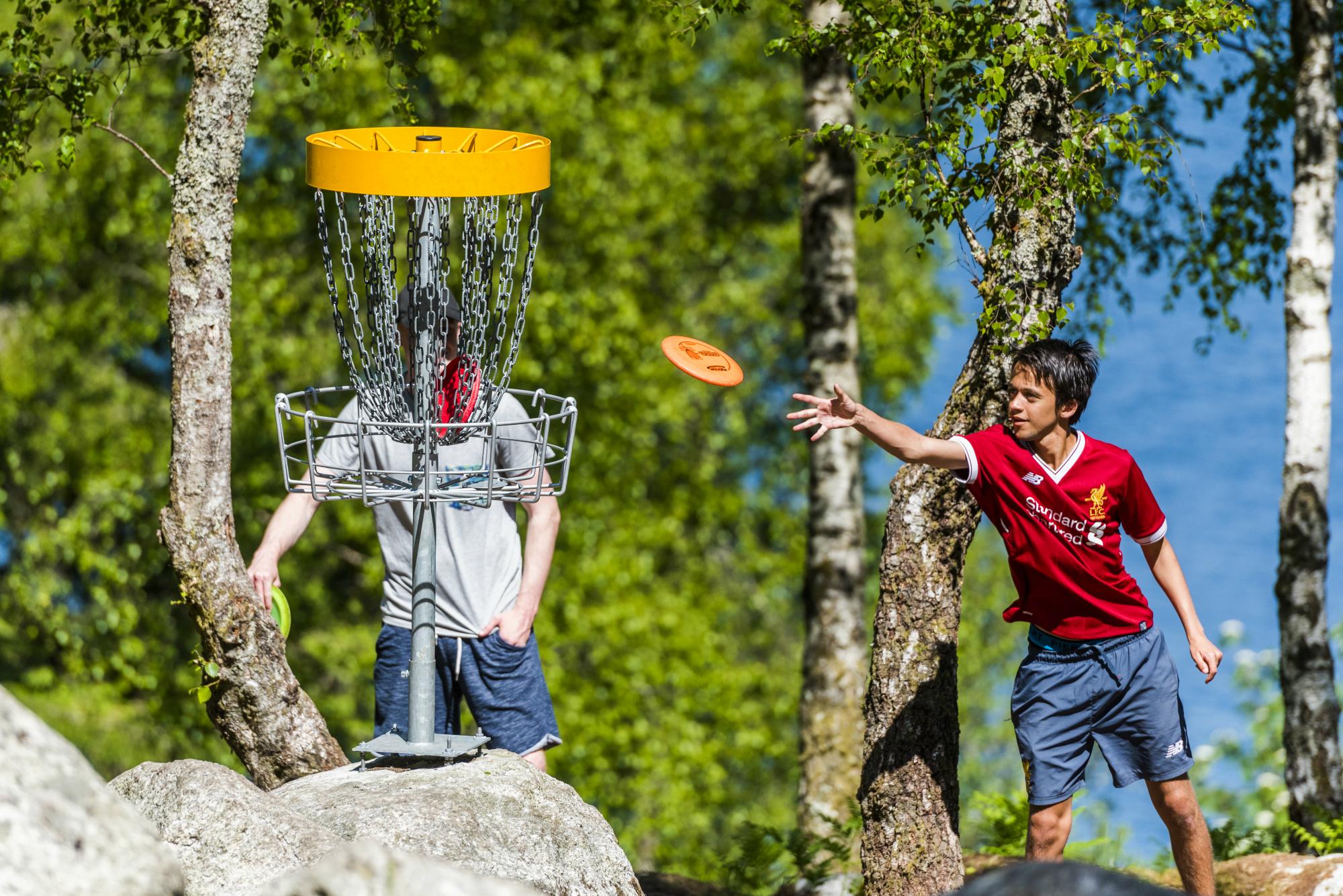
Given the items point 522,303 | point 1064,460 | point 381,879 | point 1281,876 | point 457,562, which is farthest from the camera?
point 1281,876

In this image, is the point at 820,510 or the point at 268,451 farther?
the point at 268,451

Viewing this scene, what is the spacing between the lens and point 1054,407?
14.5ft

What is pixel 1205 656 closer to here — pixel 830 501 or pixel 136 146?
pixel 136 146

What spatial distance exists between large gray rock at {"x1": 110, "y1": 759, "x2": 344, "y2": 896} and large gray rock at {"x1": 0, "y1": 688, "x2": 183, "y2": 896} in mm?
727

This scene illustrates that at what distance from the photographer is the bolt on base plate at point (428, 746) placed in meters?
4.46

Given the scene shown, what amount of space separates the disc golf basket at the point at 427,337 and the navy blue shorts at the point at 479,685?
17.4 inches

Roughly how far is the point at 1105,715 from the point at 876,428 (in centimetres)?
120

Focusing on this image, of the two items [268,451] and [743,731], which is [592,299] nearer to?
[268,451]

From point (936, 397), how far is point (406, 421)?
27840mm

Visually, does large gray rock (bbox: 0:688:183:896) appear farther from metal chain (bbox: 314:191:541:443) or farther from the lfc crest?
the lfc crest

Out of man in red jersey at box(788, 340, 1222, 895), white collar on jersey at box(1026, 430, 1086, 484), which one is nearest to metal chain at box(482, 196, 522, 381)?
man in red jersey at box(788, 340, 1222, 895)

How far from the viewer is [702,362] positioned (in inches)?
167

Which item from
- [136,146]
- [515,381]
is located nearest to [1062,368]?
[136,146]

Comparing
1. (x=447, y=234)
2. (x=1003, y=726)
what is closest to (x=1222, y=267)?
(x=447, y=234)
